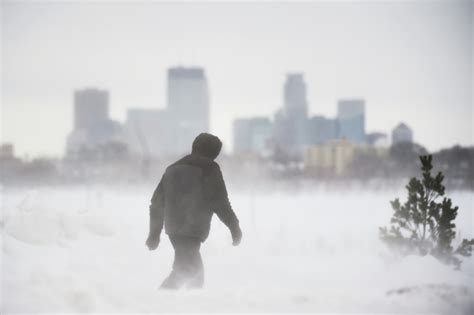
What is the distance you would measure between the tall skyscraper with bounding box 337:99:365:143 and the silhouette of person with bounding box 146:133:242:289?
262 ft

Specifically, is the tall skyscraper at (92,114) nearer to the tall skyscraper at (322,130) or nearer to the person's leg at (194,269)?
the tall skyscraper at (322,130)

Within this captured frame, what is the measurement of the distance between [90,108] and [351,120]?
77266mm

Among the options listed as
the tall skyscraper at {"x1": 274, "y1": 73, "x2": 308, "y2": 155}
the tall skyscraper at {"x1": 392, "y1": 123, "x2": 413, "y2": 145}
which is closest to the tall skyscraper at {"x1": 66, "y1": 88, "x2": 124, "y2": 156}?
the tall skyscraper at {"x1": 274, "y1": 73, "x2": 308, "y2": 155}

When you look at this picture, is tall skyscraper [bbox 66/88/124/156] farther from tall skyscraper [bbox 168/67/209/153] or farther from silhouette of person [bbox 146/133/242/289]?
silhouette of person [bbox 146/133/242/289]

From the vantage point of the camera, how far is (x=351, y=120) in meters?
90.8

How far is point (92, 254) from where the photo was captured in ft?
26.2

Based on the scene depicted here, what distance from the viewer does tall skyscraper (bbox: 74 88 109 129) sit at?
125 metres

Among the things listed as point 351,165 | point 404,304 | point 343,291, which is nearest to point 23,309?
point 343,291

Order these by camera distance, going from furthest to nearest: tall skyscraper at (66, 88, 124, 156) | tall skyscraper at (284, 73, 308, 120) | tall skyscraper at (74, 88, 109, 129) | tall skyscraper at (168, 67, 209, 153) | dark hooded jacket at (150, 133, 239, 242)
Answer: tall skyscraper at (284, 73, 308, 120) < tall skyscraper at (74, 88, 109, 129) < tall skyscraper at (66, 88, 124, 156) < tall skyscraper at (168, 67, 209, 153) < dark hooded jacket at (150, 133, 239, 242)

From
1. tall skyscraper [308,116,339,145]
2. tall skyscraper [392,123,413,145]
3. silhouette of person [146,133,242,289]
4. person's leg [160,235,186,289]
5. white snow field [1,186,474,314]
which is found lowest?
white snow field [1,186,474,314]

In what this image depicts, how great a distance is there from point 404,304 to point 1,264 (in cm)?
527

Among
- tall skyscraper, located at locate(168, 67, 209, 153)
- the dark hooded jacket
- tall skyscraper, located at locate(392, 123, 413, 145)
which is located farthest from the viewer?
tall skyscraper, located at locate(168, 67, 209, 153)

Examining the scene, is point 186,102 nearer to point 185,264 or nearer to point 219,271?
point 219,271

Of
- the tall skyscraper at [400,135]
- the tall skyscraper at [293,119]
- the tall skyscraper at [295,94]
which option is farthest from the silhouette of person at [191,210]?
the tall skyscraper at [295,94]
